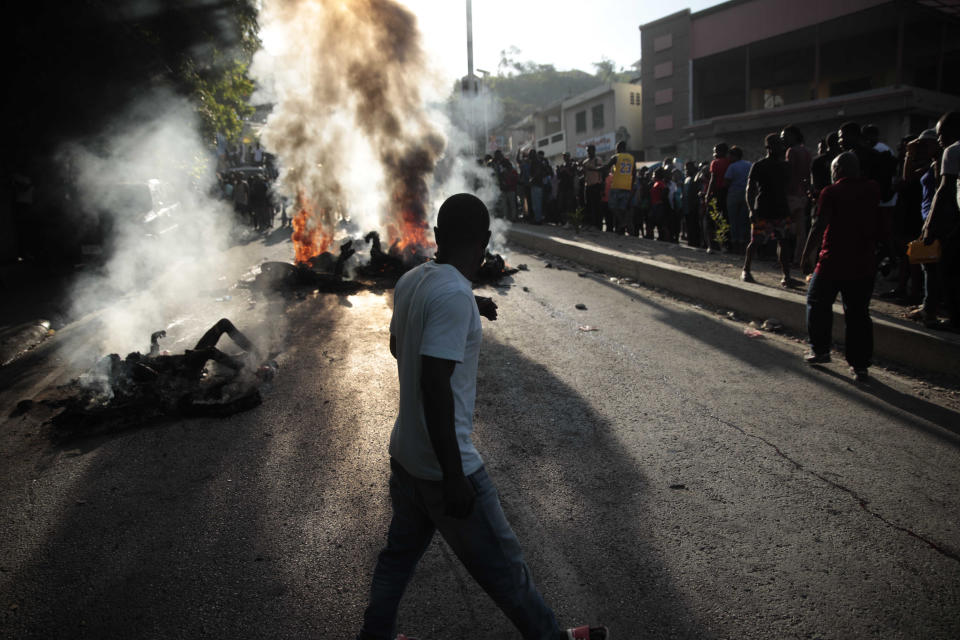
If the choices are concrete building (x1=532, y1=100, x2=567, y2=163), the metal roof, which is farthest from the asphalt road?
concrete building (x1=532, y1=100, x2=567, y2=163)

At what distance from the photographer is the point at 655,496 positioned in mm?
3232

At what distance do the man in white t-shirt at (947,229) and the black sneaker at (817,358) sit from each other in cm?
110

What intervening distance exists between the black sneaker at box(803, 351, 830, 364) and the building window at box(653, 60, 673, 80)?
3137cm

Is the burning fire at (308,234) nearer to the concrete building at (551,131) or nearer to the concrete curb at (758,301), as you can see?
the concrete curb at (758,301)

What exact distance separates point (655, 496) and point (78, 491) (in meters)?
3.40

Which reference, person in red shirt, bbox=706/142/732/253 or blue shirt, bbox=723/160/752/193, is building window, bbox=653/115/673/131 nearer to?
person in red shirt, bbox=706/142/732/253

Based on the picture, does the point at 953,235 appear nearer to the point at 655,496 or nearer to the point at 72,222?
the point at 655,496

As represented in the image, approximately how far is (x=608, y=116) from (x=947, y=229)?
37.1 metres

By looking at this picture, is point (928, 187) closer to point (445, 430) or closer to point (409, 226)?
point (445, 430)

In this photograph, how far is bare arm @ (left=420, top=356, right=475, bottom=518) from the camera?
5.65ft

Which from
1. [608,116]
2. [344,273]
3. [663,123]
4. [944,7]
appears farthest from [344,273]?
[608,116]

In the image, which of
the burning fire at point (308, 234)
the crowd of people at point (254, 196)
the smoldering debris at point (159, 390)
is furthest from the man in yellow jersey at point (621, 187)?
the crowd of people at point (254, 196)

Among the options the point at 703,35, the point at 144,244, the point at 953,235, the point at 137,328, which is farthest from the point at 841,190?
the point at 703,35

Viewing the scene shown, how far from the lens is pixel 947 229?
5.24 meters
